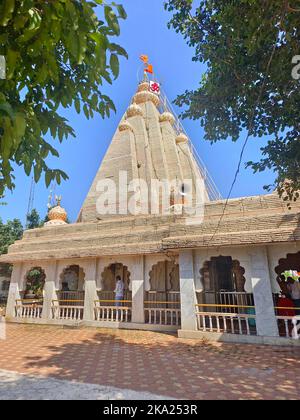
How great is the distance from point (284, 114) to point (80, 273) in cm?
1248

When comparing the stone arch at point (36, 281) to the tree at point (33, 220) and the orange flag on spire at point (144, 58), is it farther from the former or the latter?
the orange flag on spire at point (144, 58)

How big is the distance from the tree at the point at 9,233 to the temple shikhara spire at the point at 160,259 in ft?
18.1

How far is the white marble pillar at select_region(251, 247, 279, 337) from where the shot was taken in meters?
7.39

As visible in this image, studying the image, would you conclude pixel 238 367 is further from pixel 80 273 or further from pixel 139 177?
pixel 139 177

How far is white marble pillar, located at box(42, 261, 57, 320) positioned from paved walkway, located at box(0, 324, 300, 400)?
2730 mm

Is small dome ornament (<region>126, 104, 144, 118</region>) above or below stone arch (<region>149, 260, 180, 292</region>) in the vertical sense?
above

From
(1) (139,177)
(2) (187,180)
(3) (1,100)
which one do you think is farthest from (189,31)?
(2) (187,180)

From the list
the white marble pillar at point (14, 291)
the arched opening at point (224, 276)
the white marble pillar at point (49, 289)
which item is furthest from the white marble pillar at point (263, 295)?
the white marble pillar at point (14, 291)

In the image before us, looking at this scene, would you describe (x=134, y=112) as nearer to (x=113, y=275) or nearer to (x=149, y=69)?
(x=149, y=69)

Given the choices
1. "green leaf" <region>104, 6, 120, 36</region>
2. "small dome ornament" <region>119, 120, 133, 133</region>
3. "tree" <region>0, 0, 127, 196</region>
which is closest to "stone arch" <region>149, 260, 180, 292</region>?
"tree" <region>0, 0, 127, 196</region>

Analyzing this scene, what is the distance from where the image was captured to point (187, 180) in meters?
20.4

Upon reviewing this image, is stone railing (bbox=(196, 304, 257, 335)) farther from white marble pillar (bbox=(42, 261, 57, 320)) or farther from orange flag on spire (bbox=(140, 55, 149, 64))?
orange flag on spire (bbox=(140, 55, 149, 64))

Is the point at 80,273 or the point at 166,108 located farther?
the point at 166,108
